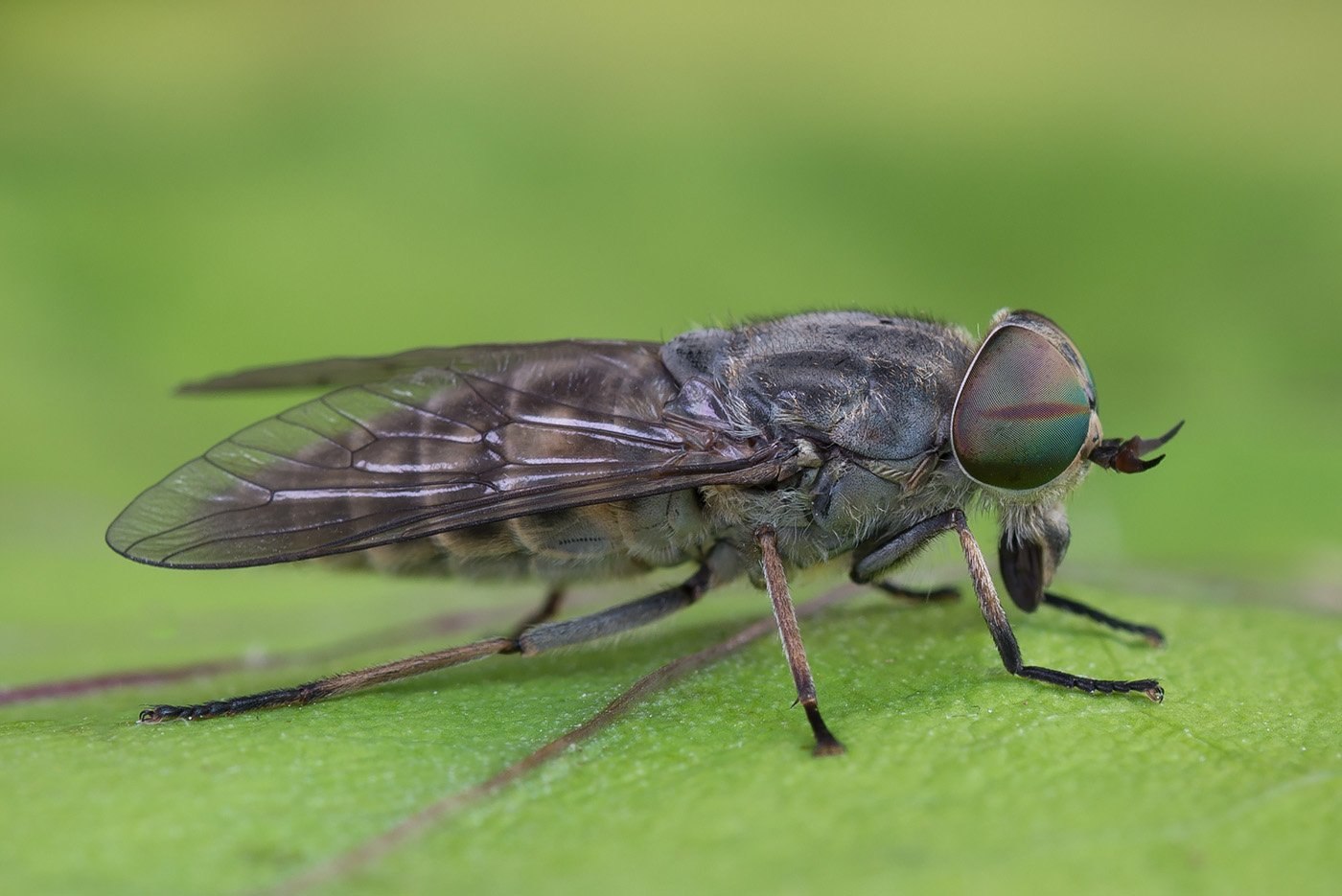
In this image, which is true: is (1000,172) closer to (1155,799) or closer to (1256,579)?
(1256,579)

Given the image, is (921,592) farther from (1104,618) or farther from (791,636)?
(791,636)

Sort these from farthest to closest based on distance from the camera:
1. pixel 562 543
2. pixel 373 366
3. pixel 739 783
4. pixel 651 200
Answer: pixel 651 200
pixel 373 366
pixel 562 543
pixel 739 783

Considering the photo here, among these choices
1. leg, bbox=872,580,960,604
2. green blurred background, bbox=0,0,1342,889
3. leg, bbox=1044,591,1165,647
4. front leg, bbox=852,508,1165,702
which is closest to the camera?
front leg, bbox=852,508,1165,702

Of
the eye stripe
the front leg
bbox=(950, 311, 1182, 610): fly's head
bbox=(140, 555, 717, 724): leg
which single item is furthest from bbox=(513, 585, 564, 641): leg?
the eye stripe

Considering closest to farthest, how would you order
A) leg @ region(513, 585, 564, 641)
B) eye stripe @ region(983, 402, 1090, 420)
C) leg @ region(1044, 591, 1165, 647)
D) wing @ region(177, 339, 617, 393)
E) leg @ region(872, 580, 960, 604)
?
eye stripe @ region(983, 402, 1090, 420) < leg @ region(1044, 591, 1165, 647) < wing @ region(177, 339, 617, 393) < leg @ region(872, 580, 960, 604) < leg @ region(513, 585, 564, 641)

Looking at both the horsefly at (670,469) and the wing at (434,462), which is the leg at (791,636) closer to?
the horsefly at (670,469)

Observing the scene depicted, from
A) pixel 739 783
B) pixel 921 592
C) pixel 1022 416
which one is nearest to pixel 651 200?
pixel 921 592

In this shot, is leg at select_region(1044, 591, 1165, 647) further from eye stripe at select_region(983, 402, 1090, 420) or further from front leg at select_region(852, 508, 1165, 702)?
eye stripe at select_region(983, 402, 1090, 420)
